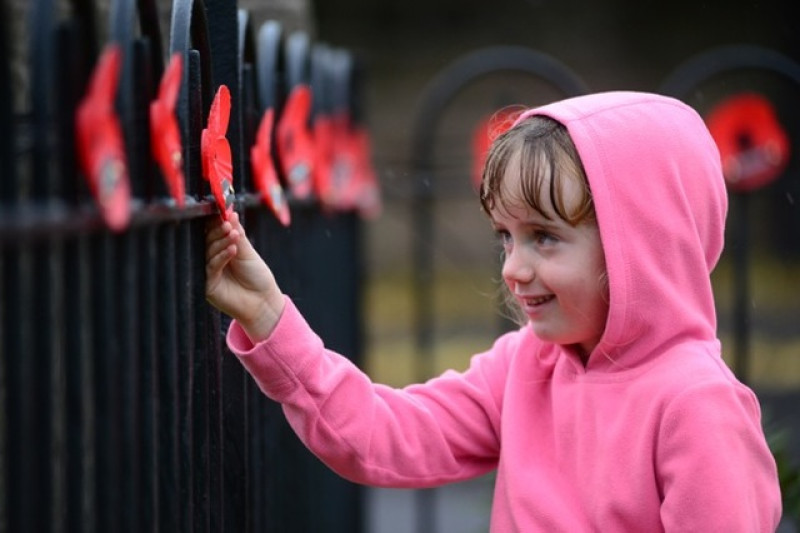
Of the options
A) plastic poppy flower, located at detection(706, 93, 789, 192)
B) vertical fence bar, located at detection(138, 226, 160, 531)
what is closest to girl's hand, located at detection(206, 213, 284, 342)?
vertical fence bar, located at detection(138, 226, 160, 531)

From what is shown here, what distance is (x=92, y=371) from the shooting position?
1.24 metres

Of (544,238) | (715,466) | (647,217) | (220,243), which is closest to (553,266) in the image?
(544,238)

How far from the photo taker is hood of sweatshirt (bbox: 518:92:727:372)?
1928 mm

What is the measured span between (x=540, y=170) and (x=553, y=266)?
145mm

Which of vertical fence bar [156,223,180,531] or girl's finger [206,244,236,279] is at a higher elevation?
girl's finger [206,244,236,279]

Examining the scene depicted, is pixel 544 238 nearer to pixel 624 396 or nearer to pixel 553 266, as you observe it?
pixel 553 266

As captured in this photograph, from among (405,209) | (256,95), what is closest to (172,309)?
(256,95)

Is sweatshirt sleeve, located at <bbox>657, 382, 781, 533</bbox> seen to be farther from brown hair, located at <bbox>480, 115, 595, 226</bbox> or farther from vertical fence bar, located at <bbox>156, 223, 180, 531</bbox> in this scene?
vertical fence bar, located at <bbox>156, 223, 180, 531</bbox>

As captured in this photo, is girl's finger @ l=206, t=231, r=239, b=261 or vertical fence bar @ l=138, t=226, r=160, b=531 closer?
vertical fence bar @ l=138, t=226, r=160, b=531

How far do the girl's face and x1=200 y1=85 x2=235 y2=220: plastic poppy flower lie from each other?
0.43 m

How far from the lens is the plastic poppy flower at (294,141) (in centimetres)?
273

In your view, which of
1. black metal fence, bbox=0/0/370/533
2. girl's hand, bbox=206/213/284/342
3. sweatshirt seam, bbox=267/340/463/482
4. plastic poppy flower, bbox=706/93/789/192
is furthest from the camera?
plastic poppy flower, bbox=706/93/789/192

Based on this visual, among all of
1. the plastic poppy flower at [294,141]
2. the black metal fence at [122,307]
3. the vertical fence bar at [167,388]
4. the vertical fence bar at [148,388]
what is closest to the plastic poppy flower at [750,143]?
the plastic poppy flower at [294,141]

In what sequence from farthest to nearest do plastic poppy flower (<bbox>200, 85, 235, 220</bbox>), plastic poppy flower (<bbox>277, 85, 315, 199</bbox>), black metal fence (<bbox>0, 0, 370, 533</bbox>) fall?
plastic poppy flower (<bbox>277, 85, 315, 199</bbox>) < plastic poppy flower (<bbox>200, 85, 235, 220</bbox>) < black metal fence (<bbox>0, 0, 370, 533</bbox>)
